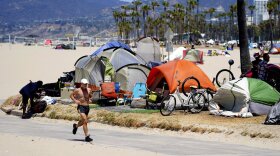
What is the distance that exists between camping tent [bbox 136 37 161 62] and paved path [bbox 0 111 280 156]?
59.9 ft

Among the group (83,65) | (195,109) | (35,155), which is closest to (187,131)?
(195,109)

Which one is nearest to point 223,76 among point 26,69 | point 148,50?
point 148,50

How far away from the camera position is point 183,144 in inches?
650

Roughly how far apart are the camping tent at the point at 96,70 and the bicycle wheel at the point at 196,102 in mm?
6400

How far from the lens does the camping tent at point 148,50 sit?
132 ft

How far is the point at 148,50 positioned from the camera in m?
40.2

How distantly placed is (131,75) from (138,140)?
9.56m

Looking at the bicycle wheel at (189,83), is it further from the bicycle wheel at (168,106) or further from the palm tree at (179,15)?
the palm tree at (179,15)

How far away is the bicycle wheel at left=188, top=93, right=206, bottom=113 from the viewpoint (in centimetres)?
2173

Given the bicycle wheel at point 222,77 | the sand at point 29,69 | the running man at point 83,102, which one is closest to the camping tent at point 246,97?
the bicycle wheel at point 222,77

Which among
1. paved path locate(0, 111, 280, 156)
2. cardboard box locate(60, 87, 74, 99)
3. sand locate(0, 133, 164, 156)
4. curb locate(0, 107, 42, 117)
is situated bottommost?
paved path locate(0, 111, 280, 156)

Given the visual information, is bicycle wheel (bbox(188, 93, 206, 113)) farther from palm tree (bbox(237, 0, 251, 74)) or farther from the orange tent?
palm tree (bbox(237, 0, 251, 74))

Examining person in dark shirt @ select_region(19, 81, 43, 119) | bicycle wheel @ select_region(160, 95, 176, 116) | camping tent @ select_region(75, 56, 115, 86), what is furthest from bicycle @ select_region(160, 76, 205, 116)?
camping tent @ select_region(75, 56, 115, 86)

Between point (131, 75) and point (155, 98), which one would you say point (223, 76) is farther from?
point (155, 98)
